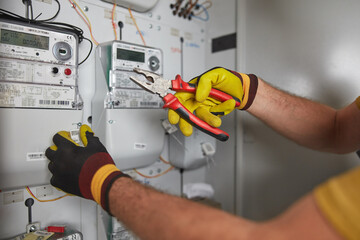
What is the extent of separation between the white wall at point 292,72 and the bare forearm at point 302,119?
0.23 m

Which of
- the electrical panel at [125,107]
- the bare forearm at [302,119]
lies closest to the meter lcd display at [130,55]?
the electrical panel at [125,107]

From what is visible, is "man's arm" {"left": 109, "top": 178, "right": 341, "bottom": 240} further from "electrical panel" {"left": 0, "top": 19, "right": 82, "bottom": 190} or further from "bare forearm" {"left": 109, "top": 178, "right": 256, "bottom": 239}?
"electrical panel" {"left": 0, "top": 19, "right": 82, "bottom": 190}

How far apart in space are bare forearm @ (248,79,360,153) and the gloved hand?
0.69 metres

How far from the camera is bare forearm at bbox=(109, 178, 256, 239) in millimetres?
506

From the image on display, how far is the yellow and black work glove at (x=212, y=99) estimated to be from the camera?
923 millimetres

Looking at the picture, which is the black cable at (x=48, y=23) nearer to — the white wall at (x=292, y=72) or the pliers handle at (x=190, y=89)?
the pliers handle at (x=190, y=89)

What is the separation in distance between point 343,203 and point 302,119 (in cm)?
80

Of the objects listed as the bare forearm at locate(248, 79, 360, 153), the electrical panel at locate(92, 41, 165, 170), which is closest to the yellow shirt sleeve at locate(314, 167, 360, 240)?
the bare forearm at locate(248, 79, 360, 153)

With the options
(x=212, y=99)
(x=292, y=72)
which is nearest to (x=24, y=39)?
(x=212, y=99)

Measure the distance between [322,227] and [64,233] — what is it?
3.40ft

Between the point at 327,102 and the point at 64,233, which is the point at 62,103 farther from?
the point at 327,102

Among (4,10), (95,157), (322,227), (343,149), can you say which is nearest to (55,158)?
(95,157)

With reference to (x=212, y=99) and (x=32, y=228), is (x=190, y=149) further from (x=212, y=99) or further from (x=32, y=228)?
(x=32, y=228)

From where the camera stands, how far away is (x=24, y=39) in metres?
1.00
